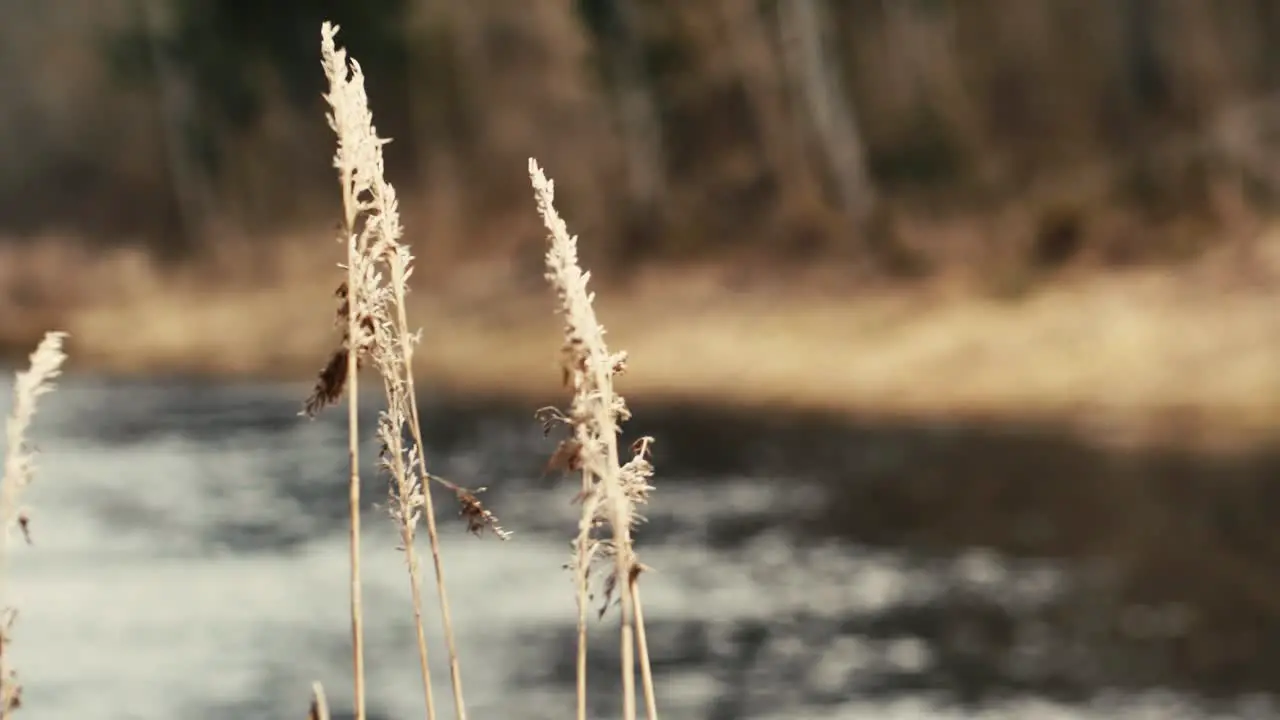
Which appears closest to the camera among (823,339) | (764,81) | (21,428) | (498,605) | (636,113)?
(21,428)

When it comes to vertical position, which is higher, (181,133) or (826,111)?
(181,133)

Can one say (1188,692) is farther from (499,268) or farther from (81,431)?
(499,268)

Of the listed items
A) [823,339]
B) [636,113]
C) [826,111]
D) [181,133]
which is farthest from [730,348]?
[181,133]

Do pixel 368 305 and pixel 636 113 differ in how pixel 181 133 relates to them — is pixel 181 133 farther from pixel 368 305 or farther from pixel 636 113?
pixel 368 305

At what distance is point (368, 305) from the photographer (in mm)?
2906

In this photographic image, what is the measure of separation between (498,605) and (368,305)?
1450cm

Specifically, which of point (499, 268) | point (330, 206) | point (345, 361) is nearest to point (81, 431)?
point (499, 268)

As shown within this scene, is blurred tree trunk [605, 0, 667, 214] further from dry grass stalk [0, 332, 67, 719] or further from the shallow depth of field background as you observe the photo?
dry grass stalk [0, 332, 67, 719]

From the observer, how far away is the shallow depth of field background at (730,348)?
1558 cm

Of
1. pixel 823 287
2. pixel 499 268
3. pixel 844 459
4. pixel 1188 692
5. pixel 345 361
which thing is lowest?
pixel 345 361

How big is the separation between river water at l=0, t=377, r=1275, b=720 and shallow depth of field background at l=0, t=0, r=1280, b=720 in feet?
0.22

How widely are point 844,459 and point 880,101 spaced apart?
62.0ft

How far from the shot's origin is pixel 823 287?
34.2 m

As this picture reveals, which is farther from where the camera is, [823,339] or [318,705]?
[823,339]
